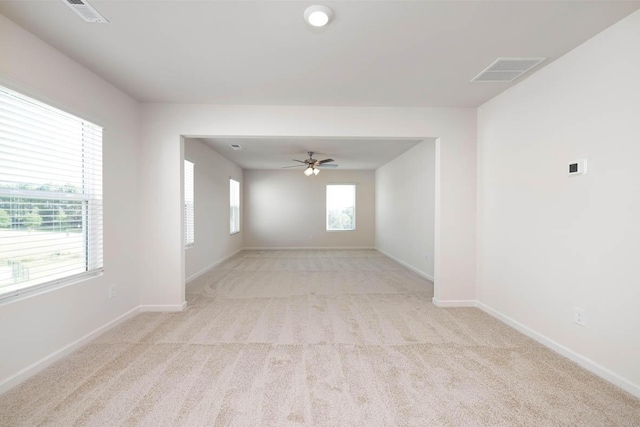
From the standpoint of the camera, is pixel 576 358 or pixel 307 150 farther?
pixel 307 150

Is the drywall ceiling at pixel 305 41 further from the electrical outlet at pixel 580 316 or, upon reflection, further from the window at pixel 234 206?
the window at pixel 234 206

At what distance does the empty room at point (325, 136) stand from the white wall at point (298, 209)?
4.86 meters

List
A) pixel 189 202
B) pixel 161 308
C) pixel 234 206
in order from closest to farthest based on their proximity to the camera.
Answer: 1. pixel 161 308
2. pixel 189 202
3. pixel 234 206

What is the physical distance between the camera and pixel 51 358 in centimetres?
224

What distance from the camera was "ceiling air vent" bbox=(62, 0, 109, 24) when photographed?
1769 mm

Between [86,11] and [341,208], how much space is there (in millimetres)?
7654

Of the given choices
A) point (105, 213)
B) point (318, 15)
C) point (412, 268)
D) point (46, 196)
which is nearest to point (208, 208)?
point (105, 213)

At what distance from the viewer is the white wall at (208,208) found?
16.5 ft

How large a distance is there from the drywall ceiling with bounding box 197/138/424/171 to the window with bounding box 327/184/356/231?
130 cm

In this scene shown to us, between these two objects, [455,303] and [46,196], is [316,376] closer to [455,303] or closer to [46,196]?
[455,303]

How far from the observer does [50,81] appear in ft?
7.42

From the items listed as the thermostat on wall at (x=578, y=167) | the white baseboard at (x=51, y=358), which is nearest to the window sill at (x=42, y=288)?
the white baseboard at (x=51, y=358)

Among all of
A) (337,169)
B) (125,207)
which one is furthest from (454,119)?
(337,169)

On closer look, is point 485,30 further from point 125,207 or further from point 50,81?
point 125,207
